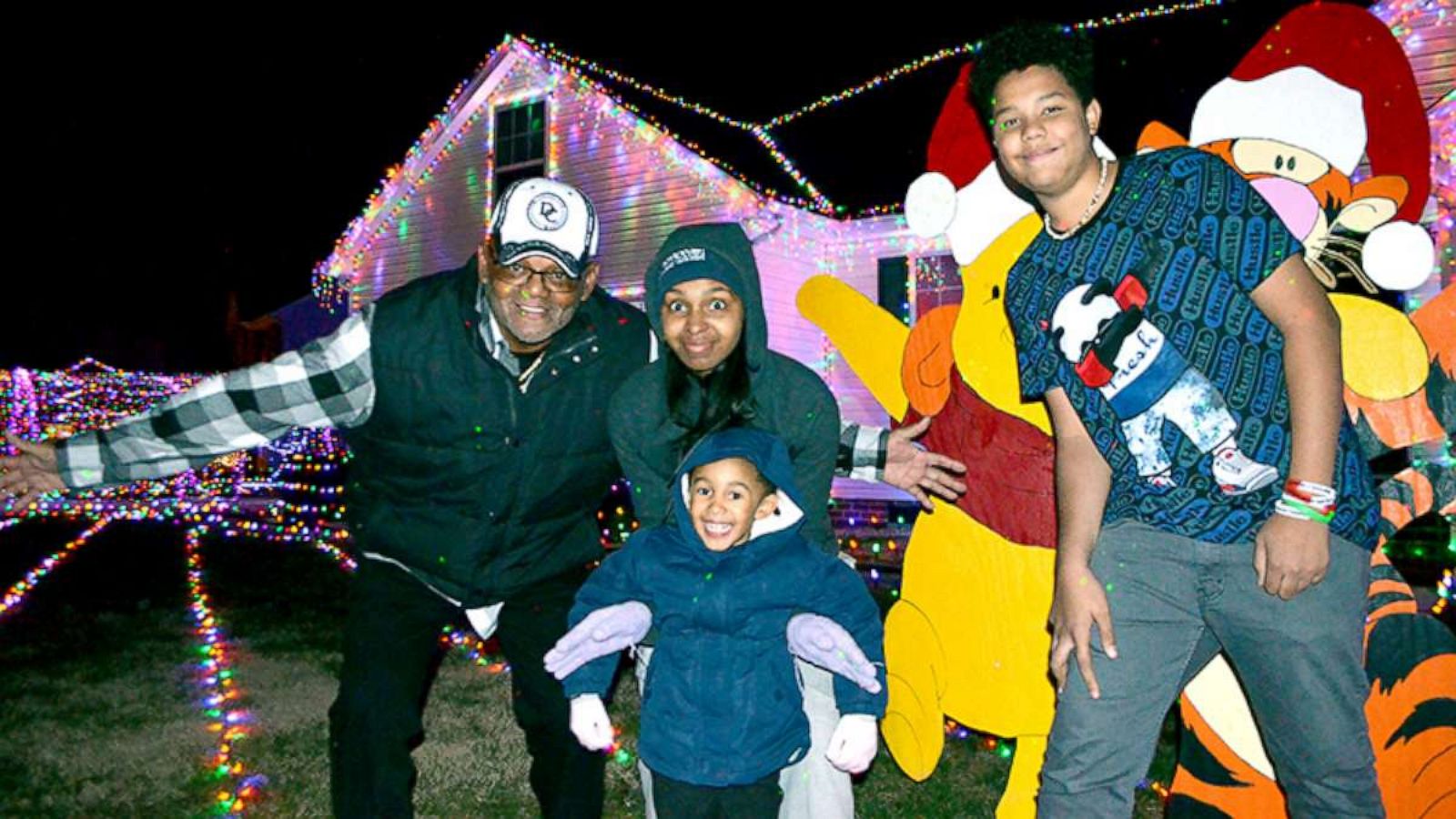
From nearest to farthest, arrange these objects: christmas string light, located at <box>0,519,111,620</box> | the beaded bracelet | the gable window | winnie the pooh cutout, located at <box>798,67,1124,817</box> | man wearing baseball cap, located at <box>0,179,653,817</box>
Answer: the beaded bracelet, man wearing baseball cap, located at <box>0,179,653,817</box>, winnie the pooh cutout, located at <box>798,67,1124,817</box>, christmas string light, located at <box>0,519,111,620</box>, the gable window

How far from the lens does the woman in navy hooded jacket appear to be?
9.46ft

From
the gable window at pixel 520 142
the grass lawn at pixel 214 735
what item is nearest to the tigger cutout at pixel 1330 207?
the grass lawn at pixel 214 735

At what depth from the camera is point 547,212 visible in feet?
10.1

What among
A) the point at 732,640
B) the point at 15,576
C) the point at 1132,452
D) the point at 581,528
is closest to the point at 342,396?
the point at 581,528

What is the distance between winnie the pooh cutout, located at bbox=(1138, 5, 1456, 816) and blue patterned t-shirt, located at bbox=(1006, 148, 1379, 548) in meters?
0.92

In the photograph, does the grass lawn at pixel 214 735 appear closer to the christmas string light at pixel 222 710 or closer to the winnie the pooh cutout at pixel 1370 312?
the christmas string light at pixel 222 710

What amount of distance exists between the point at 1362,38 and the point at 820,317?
6.76 ft

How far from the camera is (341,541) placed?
36.9 ft

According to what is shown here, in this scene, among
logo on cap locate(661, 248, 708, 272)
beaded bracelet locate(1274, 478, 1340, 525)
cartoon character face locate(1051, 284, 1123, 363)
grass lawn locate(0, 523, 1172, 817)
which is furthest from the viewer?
grass lawn locate(0, 523, 1172, 817)

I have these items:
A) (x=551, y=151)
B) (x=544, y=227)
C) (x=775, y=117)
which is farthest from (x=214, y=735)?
(x=775, y=117)

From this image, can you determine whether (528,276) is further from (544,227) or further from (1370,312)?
(1370,312)

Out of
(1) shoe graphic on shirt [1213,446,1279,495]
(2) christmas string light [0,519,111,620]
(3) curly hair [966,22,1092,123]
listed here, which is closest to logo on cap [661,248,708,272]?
(3) curly hair [966,22,1092,123]

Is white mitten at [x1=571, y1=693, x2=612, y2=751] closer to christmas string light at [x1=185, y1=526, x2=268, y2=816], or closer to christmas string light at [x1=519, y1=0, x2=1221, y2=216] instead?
christmas string light at [x1=185, y1=526, x2=268, y2=816]

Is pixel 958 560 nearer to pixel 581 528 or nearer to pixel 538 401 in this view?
pixel 581 528
